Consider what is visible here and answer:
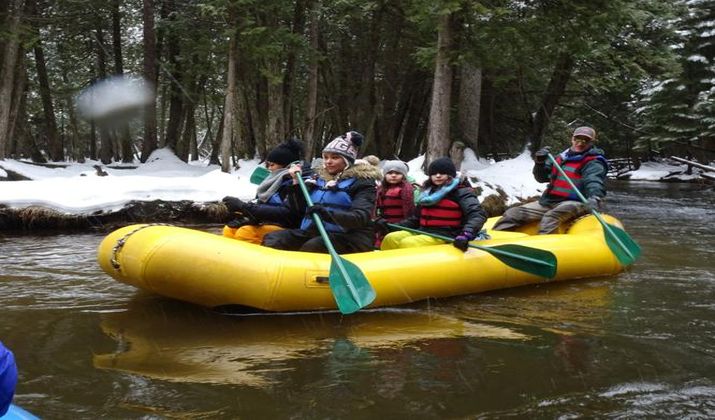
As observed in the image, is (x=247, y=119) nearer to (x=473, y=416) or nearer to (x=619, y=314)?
(x=619, y=314)

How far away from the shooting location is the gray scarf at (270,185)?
16.6 ft

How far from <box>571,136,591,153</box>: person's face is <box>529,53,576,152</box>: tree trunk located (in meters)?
6.25

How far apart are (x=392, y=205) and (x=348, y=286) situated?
6.13 feet

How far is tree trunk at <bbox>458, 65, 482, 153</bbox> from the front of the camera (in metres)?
12.2

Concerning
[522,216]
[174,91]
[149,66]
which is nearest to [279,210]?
[522,216]

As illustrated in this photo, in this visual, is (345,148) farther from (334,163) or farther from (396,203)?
(396,203)

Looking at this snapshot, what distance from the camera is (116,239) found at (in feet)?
14.3

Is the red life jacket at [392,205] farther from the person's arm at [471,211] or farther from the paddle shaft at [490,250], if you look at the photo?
the person's arm at [471,211]

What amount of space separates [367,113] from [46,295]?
1270 cm

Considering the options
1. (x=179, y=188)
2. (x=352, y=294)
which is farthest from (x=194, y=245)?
(x=179, y=188)

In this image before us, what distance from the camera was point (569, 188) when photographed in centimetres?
639

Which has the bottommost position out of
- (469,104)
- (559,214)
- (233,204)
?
(559,214)

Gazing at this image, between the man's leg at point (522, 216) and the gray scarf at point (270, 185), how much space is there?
281cm

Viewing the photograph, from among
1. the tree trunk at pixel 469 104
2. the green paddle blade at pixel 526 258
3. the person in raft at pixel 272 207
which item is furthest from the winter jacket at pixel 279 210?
the tree trunk at pixel 469 104
